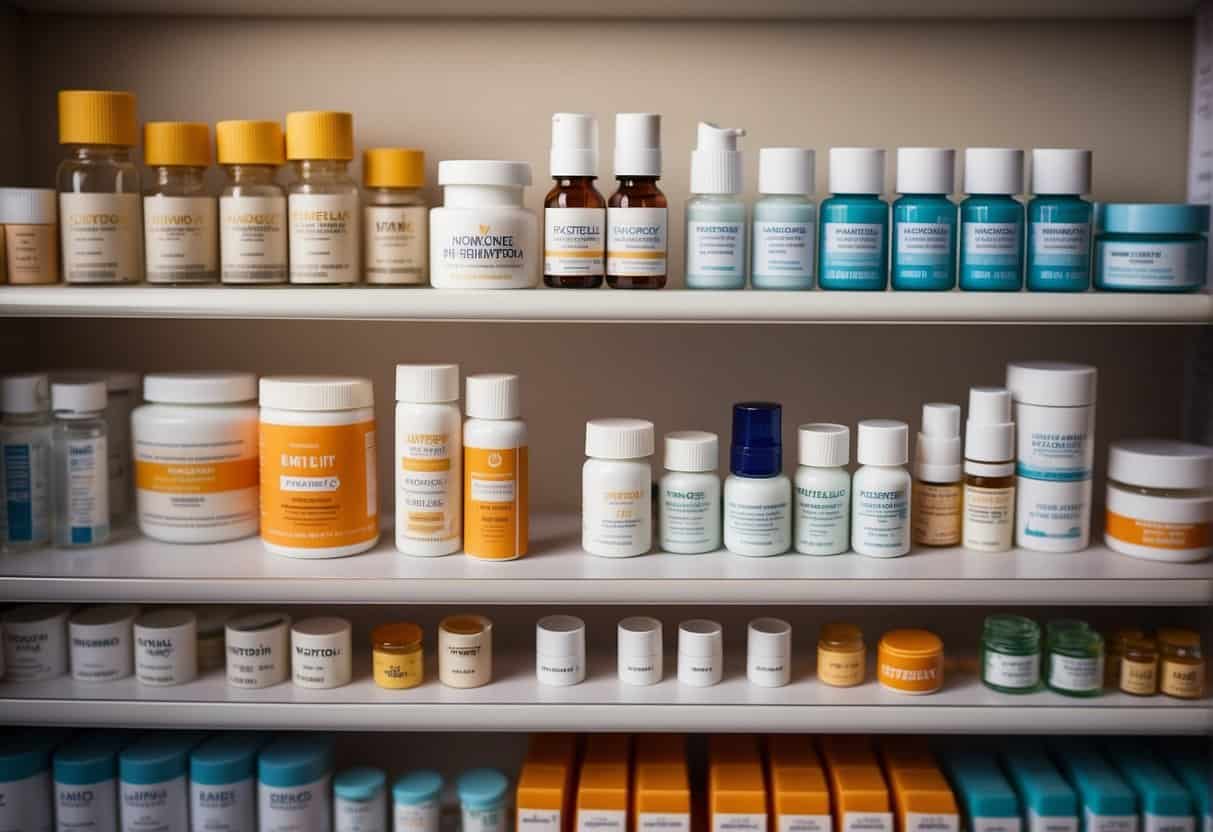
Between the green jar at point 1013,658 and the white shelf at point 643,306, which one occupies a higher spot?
the white shelf at point 643,306

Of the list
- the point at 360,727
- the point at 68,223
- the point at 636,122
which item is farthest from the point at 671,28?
the point at 360,727

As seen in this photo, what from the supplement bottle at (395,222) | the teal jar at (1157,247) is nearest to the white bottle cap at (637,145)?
the supplement bottle at (395,222)

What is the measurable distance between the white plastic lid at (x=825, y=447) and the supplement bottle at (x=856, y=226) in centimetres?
14

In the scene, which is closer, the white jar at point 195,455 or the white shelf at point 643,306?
the white shelf at point 643,306

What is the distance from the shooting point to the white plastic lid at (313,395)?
106cm

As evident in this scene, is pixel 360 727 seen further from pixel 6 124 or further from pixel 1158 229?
pixel 1158 229

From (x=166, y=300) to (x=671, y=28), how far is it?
59 cm

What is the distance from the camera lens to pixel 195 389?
111cm

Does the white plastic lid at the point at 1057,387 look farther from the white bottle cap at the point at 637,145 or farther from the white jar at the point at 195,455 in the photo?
the white jar at the point at 195,455

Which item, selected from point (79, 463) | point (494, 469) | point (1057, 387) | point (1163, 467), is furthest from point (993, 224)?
point (79, 463)

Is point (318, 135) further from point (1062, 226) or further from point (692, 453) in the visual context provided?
point (1062, 226)

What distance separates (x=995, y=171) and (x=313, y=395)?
651 mm

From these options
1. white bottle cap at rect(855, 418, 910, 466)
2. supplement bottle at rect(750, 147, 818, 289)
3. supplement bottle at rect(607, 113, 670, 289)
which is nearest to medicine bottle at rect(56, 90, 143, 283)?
supplement bottle at rect(607, 113, 670, 289)

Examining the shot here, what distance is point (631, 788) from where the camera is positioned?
3.70 feet
